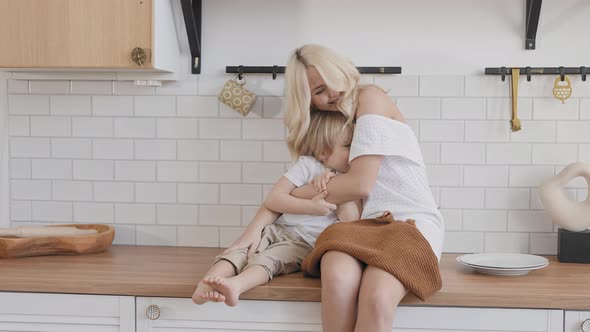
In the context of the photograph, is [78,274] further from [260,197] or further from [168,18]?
[168,18]

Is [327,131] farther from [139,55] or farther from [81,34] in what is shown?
[81,34]

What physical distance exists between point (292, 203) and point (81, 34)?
0.90 metres

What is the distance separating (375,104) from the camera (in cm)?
237

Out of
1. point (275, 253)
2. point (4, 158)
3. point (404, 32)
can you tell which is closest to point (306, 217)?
point (275, 253)

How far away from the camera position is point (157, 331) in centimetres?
227

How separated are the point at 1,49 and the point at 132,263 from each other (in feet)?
2.78

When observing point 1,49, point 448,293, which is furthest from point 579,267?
point 1,49

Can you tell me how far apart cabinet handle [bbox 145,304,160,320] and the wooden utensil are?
0.61 metres

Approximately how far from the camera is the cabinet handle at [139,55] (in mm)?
2473

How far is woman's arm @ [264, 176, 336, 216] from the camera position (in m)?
2.38

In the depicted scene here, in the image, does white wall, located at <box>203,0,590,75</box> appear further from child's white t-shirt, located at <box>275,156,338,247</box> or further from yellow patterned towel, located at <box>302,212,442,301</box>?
yellow patterned towel, located at <box>302,212,442,301</box>

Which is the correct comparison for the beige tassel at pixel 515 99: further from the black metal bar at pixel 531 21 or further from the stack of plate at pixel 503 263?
the stack of plate at pixel 503 263

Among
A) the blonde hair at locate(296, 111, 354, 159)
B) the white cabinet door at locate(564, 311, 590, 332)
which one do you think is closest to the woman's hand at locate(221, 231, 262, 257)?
the blonde hair at locate(296, 111, 354, 159)

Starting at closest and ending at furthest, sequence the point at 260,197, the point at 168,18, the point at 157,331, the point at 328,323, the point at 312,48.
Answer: the point at 328,323 → the point at 157,331 → the point at 312,48 → the point at 168,18 → the point at 260,197
